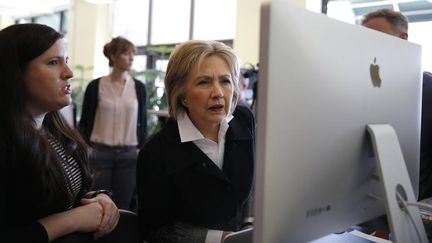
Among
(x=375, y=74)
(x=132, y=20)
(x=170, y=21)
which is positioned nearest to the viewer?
(x=375, y=74)

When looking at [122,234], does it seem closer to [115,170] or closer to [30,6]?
[115,170]

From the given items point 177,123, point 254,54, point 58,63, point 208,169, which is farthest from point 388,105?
point 254,54

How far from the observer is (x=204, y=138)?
1214mm

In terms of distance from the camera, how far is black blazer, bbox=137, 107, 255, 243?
3.61 feet

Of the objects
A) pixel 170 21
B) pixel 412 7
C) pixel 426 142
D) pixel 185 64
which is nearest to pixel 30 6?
pixel 170 21

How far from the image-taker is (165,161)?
3.63ft

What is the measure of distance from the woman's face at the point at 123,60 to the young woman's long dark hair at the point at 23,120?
1.57m

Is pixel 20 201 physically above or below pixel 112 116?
below

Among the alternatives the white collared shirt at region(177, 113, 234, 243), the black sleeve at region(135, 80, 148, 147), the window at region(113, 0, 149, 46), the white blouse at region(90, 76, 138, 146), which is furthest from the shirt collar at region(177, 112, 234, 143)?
the window at region(113, 0, 149, 46)

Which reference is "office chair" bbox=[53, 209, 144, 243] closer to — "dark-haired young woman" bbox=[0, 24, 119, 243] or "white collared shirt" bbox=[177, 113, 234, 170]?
"dark-haired young woman" bbox=[0, 24, 119, 243]

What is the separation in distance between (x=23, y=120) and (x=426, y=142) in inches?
Result: 54.0

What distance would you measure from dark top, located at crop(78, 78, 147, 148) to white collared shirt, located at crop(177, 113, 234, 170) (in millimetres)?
1665

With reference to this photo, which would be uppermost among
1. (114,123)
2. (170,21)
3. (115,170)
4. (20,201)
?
(170,21)

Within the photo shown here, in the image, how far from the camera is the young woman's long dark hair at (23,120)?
39.3 inches
